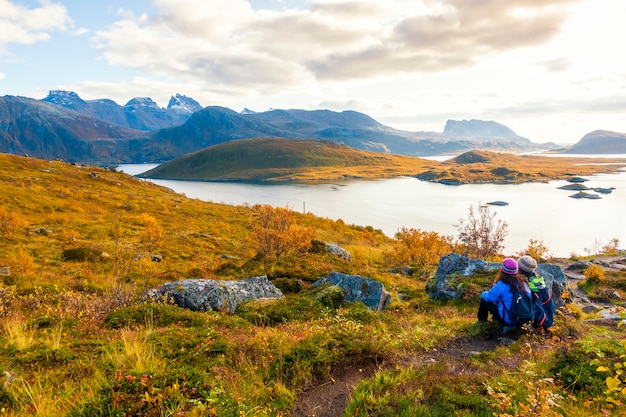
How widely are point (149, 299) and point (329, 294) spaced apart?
233 inches

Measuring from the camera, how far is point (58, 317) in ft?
25.0

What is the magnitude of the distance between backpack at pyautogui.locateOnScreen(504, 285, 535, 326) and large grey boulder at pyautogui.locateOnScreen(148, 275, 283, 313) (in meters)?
8.16

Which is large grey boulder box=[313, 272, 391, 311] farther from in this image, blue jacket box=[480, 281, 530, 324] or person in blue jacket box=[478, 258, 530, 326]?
blue jacket box=[480, 281, 530, 324]

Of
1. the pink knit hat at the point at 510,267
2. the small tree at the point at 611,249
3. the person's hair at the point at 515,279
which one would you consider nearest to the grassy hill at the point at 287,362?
the person's hair at the point at 515,279

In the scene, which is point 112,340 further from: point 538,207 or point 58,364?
point 538,207

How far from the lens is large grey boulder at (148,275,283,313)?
10797 mm

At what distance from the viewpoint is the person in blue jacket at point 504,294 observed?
821 cm

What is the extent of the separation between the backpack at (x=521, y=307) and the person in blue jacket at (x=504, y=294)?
0.27ft

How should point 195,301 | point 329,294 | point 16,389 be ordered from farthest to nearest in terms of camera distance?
point 329,294 → point 195,301 → point 16,389

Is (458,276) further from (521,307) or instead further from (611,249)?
(611,249)

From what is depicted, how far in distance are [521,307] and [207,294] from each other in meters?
9.32

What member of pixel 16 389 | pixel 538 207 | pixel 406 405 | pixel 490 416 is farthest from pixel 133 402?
pixel 538 207

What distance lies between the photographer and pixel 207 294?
36.4 feet

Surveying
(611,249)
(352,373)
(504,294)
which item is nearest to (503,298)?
(504,294)
